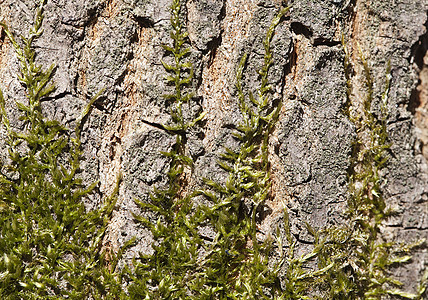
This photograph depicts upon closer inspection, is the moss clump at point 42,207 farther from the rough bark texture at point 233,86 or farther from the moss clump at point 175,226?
the moss clump at point 175,226

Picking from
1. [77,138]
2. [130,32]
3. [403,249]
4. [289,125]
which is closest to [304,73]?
[289,125]

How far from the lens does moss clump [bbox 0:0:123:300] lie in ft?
5.45

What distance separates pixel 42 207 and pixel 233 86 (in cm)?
100

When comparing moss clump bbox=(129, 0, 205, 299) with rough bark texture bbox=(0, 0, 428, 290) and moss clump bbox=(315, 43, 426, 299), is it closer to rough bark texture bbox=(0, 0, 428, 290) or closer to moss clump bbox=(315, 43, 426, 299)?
rough bark texture bbox=(0, 0, 428, 290)

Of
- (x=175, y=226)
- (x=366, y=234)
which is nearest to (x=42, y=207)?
(x=175, y=226)

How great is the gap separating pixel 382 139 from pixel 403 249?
507 millimetres

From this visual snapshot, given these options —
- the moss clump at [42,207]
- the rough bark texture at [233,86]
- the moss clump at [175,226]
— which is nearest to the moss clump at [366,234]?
the rough bark texture at [233,86]

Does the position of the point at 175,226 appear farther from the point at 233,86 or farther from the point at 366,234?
the point at 366,234

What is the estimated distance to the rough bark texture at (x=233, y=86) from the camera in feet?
5.47

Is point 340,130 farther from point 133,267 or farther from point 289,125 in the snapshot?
point 133,267

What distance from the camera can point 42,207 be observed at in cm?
167

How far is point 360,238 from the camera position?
1.74m

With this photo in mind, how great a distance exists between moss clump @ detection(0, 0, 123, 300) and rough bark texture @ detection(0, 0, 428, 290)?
0.06 meters

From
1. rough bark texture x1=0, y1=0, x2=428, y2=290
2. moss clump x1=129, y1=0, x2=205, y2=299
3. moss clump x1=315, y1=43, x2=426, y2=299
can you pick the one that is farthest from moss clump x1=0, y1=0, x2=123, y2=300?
moss clump x1=315, y1=43, x2=426, y2=299
